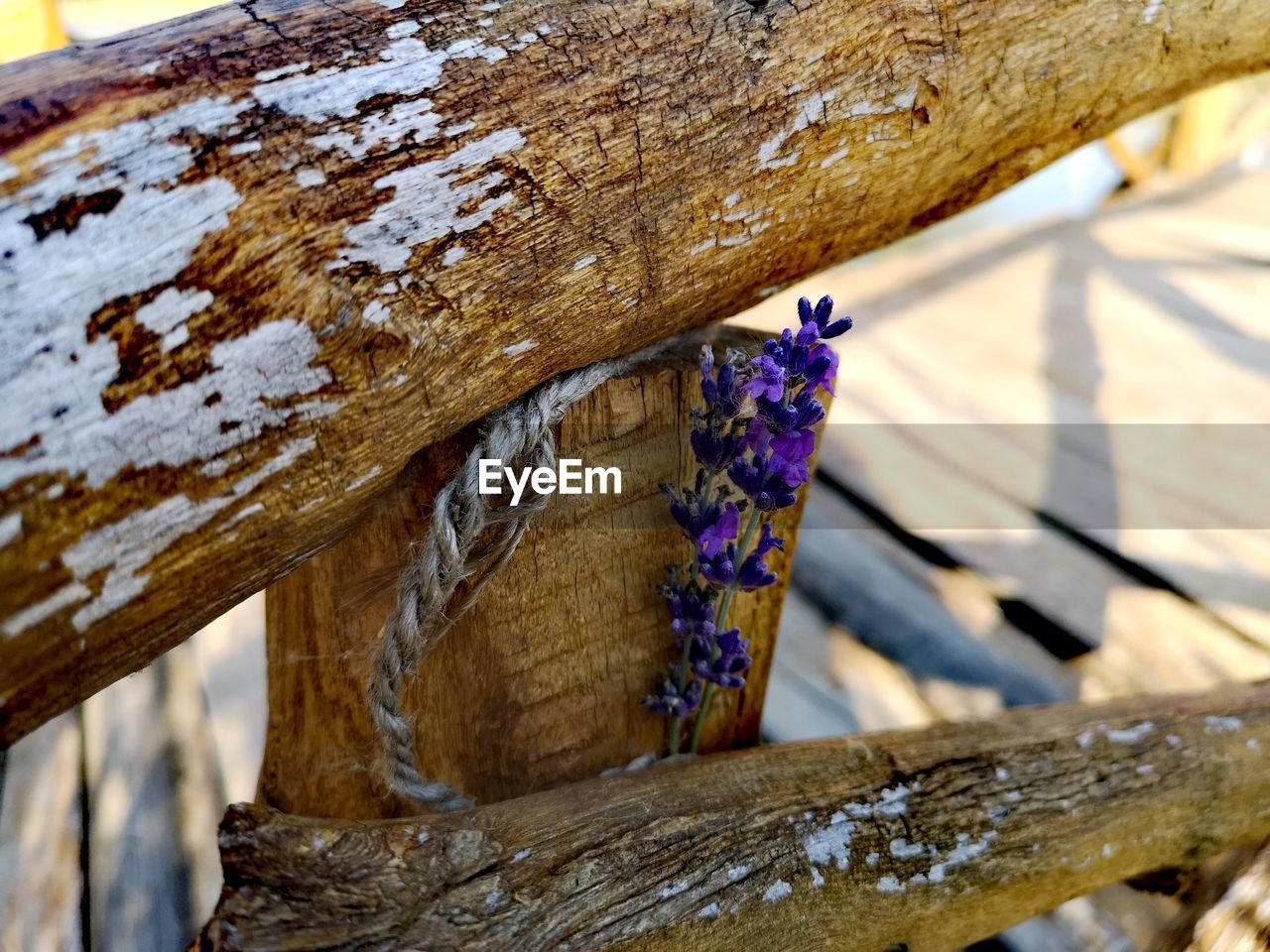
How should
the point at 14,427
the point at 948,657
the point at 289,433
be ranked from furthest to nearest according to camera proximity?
the point at 948,657, the point at 289,433, the point at 14,427

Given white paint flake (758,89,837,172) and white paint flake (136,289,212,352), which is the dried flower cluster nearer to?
white paint flake (758,89,837,172)

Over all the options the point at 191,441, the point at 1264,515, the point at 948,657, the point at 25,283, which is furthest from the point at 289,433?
the point at 1264,515

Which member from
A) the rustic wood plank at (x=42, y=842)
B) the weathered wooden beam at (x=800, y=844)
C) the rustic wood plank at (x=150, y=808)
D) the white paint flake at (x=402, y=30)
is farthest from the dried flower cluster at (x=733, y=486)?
the rustic wood plank at (x=42, y=842)

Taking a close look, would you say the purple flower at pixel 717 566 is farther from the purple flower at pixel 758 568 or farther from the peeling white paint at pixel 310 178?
the peeling white paint at pixel 310 178

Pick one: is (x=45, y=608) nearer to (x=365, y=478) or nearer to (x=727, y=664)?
(x=365, y=478)

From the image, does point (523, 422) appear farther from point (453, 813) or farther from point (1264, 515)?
point (1264, 515)

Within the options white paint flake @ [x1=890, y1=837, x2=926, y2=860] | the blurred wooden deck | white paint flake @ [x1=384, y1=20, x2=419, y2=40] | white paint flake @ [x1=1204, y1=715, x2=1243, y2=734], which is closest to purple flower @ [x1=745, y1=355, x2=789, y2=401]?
white paint flake @ [x1=384, y1=20, x2=419, y2=40]

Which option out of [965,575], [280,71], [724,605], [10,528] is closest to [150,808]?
[724,605]
